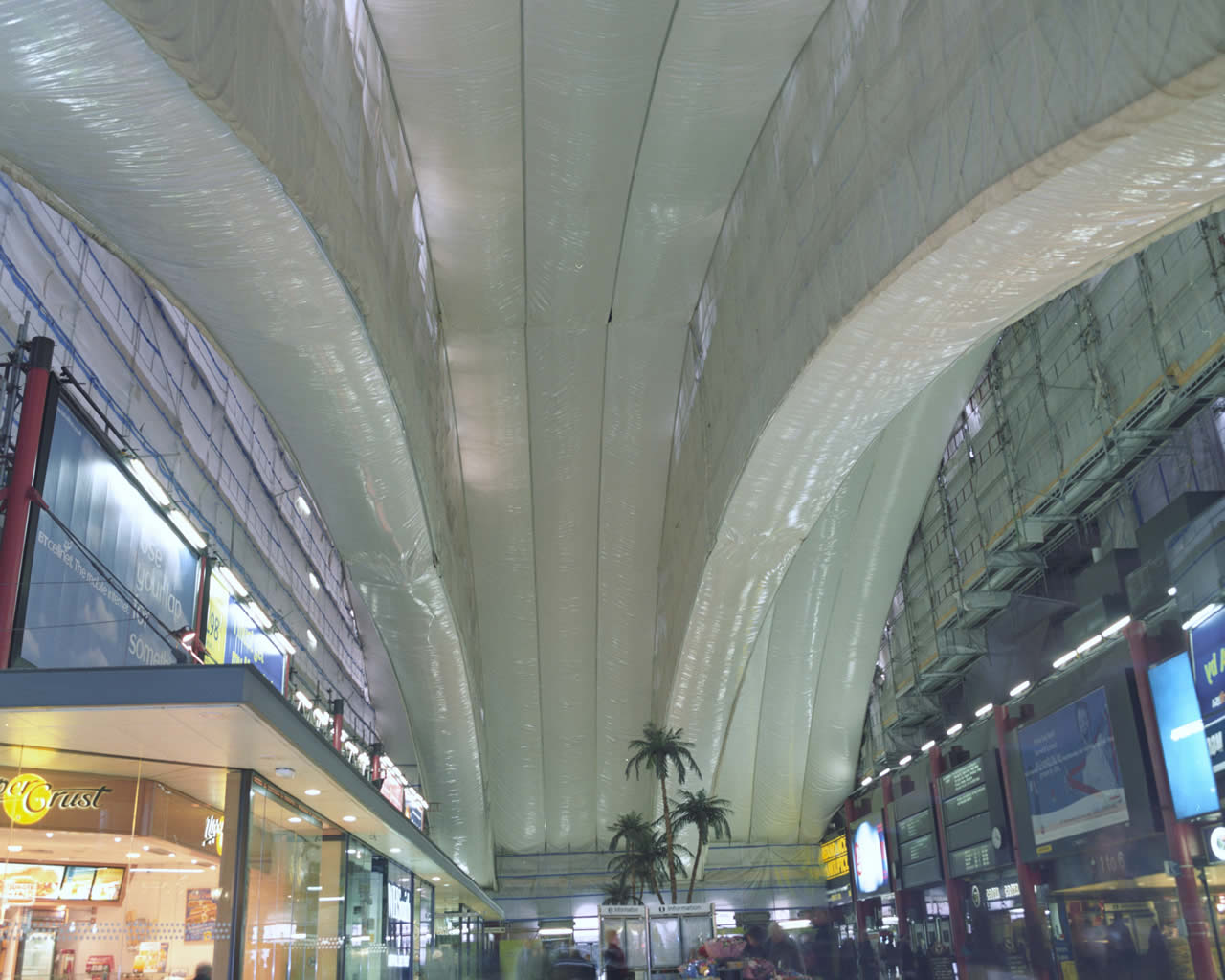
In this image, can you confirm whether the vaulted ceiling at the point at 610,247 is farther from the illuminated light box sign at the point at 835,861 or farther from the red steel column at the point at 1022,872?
the illuminated light box sign at the point at 835,861

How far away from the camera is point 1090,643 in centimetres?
2431

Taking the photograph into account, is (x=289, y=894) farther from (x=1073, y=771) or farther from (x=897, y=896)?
(x=897, y=896)

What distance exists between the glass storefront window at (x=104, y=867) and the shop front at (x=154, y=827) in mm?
11

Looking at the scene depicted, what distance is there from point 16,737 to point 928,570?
3121 centimetres

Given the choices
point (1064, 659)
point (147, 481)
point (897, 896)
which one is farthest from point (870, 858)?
point (147, 481)

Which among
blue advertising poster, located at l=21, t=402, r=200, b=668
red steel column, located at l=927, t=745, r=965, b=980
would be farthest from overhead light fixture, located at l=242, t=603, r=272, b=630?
red steel column, located at l=927, t=745, r=965, b=980

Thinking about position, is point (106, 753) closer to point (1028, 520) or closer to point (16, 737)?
point (16, 737)

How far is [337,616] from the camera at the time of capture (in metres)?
35.9

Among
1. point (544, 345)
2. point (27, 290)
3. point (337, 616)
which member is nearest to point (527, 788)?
point (337, 616)

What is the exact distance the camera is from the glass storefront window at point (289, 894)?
12070mm

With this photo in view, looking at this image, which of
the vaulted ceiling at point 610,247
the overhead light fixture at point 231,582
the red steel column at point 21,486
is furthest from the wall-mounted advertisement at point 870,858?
the red steel column at point 21,486

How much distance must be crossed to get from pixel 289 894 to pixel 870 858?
3253 centimetres

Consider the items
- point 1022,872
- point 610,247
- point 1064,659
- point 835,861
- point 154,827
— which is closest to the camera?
point 154,827

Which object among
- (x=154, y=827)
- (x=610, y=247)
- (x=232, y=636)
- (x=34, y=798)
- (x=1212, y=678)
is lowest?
(x=154, y=827)
